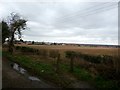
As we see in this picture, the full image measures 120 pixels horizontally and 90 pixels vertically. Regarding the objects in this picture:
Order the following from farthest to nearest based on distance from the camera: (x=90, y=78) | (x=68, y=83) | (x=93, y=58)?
1. (x=93, y=58)
2. (x=90, y=78)
3. (x=68, y=83)

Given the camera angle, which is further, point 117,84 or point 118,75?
point 118,75

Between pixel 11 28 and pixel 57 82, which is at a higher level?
pixel 11 28

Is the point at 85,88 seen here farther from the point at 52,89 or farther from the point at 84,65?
the point at 84,65

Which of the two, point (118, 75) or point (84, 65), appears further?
point (84, 65)

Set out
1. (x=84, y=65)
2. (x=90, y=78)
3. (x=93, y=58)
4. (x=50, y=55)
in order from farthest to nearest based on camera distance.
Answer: (x=50, y=55) < (x=93, y=58) < (x=84, y=65) < (x=90, y=78)

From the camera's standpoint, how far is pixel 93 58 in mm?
A: 21516

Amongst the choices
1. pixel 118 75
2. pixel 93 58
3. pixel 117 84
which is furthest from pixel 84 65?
pixel 117 84

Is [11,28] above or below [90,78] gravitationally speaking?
above

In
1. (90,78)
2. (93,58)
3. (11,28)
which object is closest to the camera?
(90,78)

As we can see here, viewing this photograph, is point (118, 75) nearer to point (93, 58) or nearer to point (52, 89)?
point (52, 89)

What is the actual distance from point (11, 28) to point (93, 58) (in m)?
27.1

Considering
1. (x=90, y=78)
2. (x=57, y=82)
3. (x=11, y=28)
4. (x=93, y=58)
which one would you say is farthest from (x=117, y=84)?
(x=11, y=28)

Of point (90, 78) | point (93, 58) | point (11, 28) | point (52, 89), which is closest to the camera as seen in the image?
point (52, 89)

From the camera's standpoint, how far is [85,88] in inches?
402
